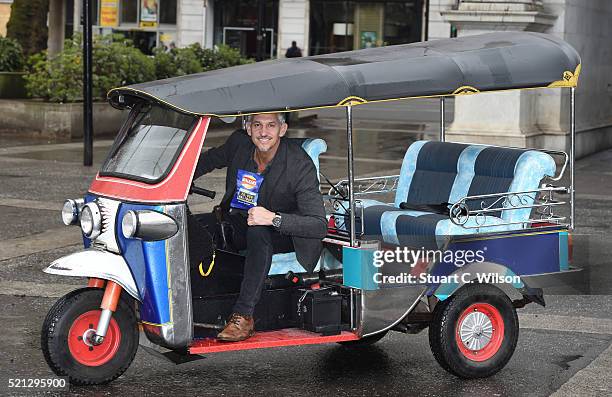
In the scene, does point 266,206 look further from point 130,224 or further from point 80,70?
point 80,70

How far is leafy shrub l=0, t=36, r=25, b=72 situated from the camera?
24.3m

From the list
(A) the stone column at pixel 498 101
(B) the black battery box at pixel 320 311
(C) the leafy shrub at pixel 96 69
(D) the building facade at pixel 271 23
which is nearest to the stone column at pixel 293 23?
(D) the building facade at pixel 271 23

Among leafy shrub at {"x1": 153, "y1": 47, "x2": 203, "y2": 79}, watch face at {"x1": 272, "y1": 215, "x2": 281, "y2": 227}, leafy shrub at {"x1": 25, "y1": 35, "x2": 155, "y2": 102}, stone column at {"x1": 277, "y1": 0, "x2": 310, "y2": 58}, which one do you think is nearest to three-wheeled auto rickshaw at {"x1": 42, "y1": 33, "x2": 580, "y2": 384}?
watch face at {"x1": 272, "y1": 215, "x2": 281, "y2": 227}

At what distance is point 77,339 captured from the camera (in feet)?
19.9

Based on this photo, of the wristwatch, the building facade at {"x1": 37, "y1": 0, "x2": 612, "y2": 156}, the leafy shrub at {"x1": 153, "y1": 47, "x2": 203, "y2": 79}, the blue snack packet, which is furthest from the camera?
the leafy shrub at {"x1": 153, "y1": 47, "x2": 203, "y2": 79}

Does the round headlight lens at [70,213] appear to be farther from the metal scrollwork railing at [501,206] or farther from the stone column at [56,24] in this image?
the stone column at [56,24]

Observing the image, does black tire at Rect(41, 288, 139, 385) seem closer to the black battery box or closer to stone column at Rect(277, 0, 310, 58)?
the black battery box

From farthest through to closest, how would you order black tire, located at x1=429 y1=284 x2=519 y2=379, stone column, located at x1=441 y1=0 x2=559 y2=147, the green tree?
the green tree < stone column, located at x1=441 y1=0 x2=559 y2=147 < black tire, located at x1=429 y1=284 x2=519 y2=379

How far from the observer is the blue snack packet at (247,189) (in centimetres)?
650

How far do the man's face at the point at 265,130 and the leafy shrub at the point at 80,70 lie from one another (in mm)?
15288

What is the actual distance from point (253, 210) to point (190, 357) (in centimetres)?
84

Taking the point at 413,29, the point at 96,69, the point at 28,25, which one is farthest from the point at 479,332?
the point at 413,29

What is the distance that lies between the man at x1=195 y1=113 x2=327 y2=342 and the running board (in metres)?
0.04

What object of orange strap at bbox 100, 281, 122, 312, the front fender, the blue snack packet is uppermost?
the blue snack packet
